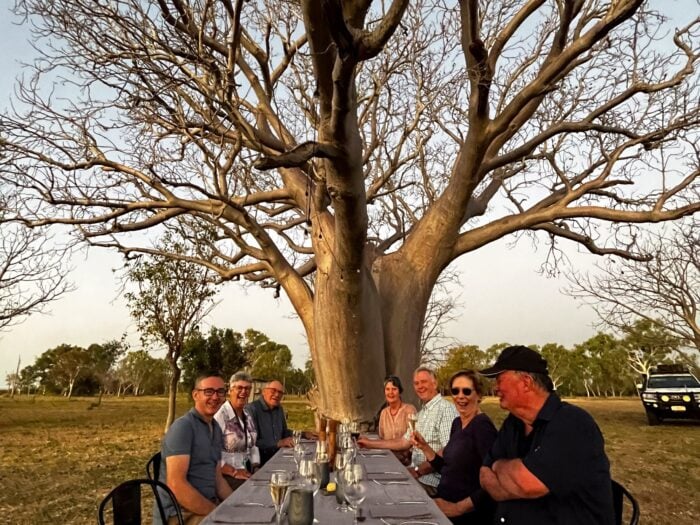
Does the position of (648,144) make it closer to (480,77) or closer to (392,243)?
(480,77)

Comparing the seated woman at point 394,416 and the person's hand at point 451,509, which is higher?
the seated woman at point 394,416

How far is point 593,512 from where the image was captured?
2.09 m

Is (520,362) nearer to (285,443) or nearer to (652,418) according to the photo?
(285,443)

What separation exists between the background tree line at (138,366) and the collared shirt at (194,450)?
20.8 metres

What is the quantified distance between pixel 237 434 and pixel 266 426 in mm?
1013

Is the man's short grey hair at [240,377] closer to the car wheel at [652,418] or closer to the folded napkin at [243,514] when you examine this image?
the folded napkin at [243,514]

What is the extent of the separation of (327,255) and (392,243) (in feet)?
11.8

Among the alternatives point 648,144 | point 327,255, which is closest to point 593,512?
point 327,255

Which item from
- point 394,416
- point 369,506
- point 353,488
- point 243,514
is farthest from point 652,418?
point 243,514

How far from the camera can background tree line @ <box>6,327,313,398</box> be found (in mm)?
24766

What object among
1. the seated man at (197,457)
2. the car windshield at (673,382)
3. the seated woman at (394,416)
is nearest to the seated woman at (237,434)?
the seated man at (197,457)

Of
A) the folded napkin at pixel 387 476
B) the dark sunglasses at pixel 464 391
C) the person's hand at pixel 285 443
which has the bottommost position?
the folded napkin at pixel 387 476

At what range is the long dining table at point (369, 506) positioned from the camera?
2.11 m

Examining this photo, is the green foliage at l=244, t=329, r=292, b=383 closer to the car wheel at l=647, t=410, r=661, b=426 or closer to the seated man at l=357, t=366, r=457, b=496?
the car wheel at l=647, t=410, r=661, b=426
